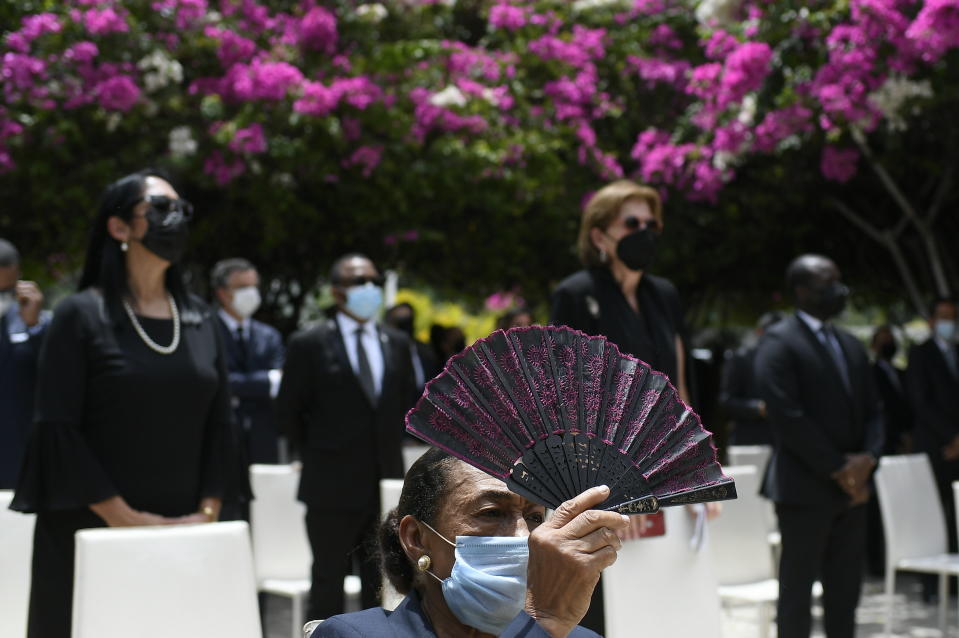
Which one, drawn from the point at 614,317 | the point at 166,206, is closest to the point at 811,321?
the point at 614,317

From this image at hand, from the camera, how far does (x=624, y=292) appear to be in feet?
13.2

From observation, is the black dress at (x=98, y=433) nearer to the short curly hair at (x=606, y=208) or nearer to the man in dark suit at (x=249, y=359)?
the short curly hair at (x=606, y=208)

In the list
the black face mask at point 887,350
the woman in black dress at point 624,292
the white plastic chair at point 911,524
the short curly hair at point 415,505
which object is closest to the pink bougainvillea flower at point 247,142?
the black face mask at point 887,350

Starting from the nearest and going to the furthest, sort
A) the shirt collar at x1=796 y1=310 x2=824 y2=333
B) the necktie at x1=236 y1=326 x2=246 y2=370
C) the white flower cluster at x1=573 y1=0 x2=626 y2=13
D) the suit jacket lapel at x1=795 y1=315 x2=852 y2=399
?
the suit jacket lapel at x1=795 y1=315 x2=852 y2=399, the shirt collar at x1=796 y1=310 x2=824 y2=333, the necktie at x1=236 y1=326 x2=246 y2=370, the white flower cluster at x1=573 y1=0 x2=626 y2=13

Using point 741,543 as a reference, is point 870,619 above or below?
below

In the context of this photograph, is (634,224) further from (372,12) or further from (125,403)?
(372,12)

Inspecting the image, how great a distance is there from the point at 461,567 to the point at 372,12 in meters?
9.00

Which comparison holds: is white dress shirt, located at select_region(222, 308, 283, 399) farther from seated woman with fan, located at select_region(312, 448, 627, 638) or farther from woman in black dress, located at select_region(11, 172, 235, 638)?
seated woman with fan, located at select_region(312, 448, 627, 638)

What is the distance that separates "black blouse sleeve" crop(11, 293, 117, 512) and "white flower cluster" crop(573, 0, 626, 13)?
9042 millimetres

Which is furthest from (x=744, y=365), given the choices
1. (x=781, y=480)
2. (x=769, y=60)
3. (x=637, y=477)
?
(x=637, y=477)

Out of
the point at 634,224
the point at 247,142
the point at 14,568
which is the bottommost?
the point at 14,568

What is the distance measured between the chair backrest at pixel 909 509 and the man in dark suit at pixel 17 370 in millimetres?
3830

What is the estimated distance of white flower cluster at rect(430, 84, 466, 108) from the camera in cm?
989

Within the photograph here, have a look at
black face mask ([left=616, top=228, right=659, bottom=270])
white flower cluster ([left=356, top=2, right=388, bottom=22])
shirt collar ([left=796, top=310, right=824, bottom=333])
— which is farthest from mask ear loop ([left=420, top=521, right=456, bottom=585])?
white flower cluster ([left=356, top=2, right=388, bottom=22])
